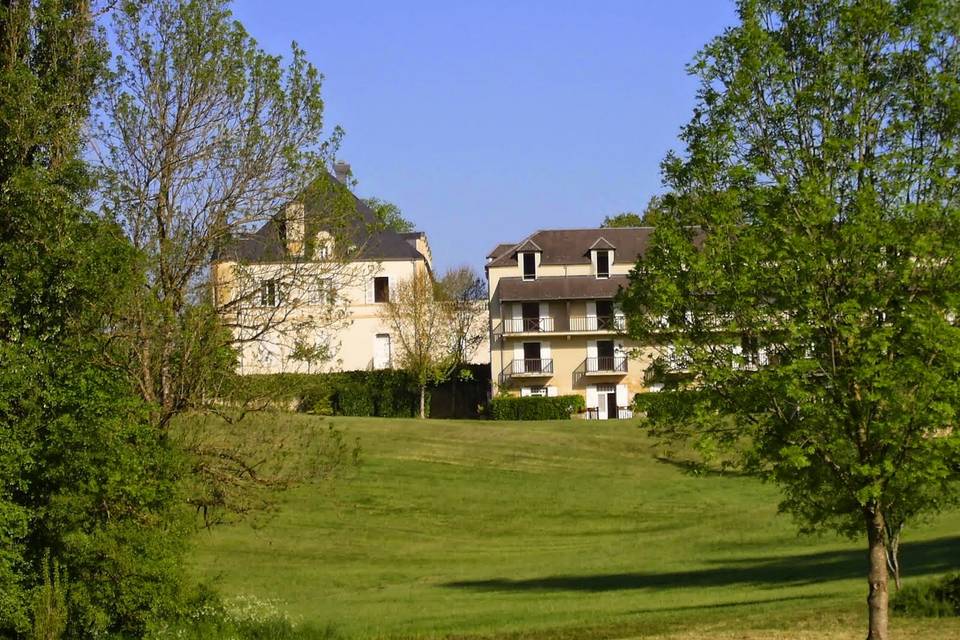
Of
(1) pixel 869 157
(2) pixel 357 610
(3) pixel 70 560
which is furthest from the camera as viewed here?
(2) pixel 357 610

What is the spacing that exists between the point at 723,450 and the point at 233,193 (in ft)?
30.9

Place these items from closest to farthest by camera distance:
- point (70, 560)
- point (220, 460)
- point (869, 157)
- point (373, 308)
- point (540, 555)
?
point (869, 157) < point (70, 560) < point (220, 460) < point (540, 555) < point (373, 308)

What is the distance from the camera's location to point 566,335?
64188mm

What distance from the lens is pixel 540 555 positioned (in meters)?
34.5

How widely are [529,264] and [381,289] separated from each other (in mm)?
8474

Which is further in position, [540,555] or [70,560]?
[540,555]

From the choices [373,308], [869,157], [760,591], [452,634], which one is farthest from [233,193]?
[373,308]

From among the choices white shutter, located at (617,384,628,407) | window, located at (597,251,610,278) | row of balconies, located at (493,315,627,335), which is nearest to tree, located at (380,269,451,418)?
row of balconies, located at (493,315,627,335)

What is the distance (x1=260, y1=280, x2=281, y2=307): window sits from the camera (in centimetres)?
2025

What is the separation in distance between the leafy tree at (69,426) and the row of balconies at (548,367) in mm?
46541

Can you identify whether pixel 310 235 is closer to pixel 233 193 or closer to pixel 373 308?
pixel 233 193

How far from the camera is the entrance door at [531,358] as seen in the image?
64688mm

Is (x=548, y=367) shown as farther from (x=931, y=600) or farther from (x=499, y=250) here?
(x=931, y=600)

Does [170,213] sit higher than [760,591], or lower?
higher
